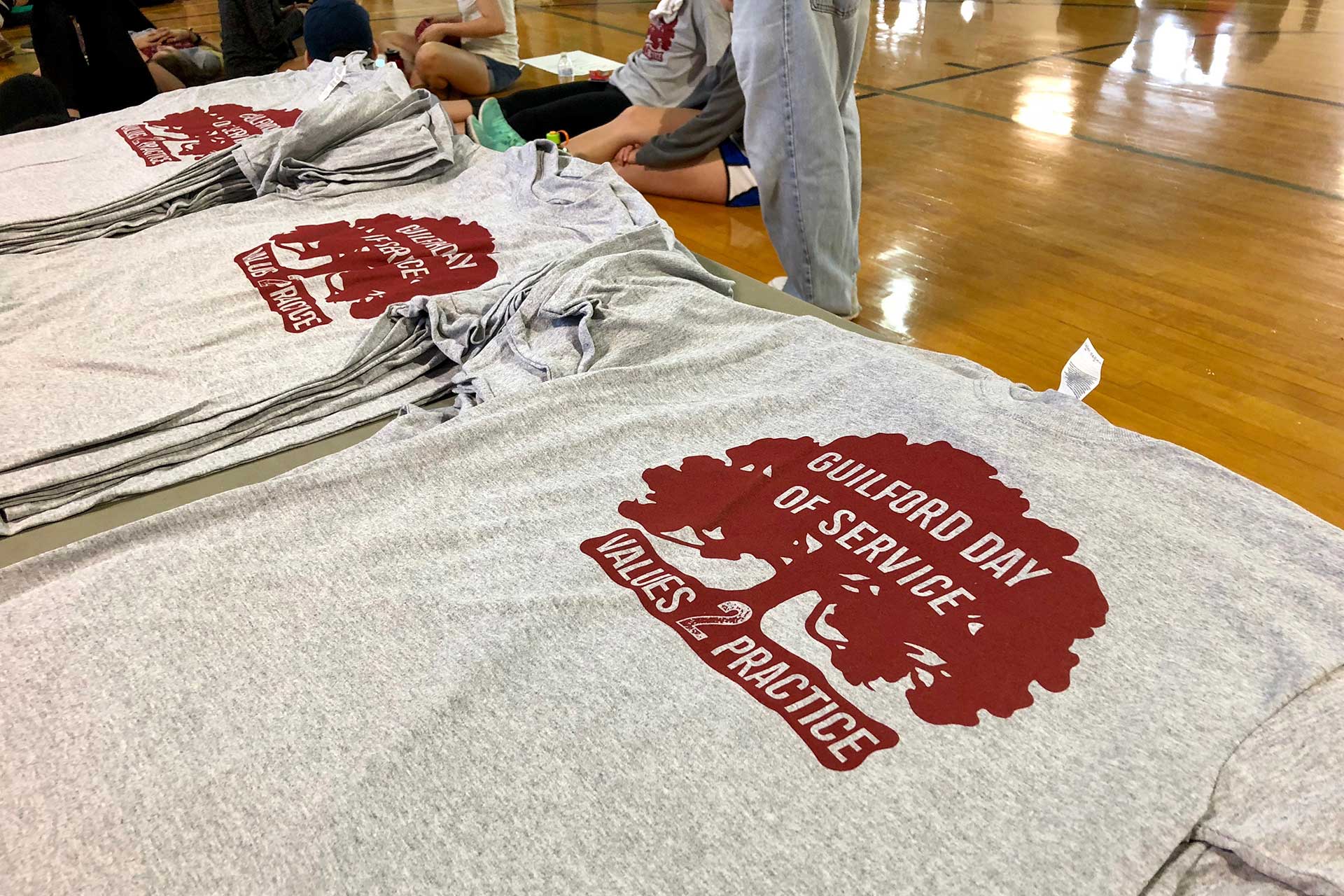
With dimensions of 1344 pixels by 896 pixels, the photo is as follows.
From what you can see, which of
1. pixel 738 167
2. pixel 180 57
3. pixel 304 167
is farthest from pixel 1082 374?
pixel 180 57

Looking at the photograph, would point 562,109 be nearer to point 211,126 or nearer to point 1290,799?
point 211,126

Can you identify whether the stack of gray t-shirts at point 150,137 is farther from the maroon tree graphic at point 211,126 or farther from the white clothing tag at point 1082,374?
the white clothing tag at point 1082,374

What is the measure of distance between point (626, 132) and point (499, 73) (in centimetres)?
114

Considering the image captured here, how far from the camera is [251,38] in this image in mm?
3492

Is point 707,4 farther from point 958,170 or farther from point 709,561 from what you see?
Answer: point 709,561

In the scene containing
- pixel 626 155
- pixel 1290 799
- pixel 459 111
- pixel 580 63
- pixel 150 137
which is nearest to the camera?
pixel 1290 799

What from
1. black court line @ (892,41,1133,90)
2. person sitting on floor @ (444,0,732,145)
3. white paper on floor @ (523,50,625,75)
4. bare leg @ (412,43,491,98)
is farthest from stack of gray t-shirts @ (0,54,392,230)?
black court line @ (892,41,1133,90)

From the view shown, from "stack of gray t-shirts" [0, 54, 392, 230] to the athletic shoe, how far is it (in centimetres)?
49

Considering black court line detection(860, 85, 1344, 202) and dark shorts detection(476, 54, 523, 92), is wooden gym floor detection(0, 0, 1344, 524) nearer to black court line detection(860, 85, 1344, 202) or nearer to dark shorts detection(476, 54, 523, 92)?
black court line detection(860, 85, 1344, 202)

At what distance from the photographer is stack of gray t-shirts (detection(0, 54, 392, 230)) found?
5.40 feet

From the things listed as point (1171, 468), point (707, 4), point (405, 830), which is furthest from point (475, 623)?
point (707, 4)

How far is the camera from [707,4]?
9.09 feet

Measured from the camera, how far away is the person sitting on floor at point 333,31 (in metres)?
3.17

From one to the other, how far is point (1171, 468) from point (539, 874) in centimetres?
69
